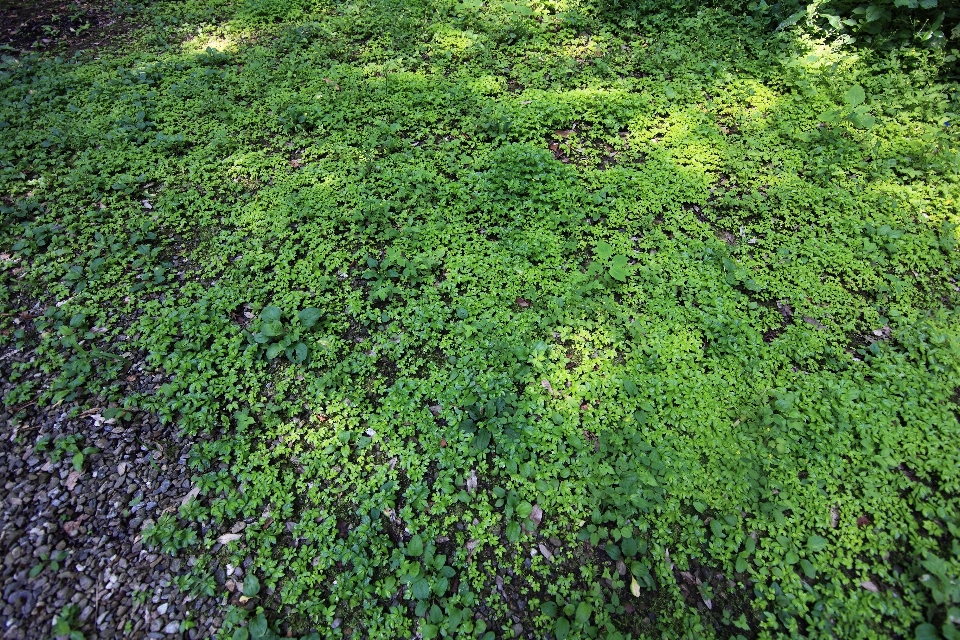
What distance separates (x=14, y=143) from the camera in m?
4.82

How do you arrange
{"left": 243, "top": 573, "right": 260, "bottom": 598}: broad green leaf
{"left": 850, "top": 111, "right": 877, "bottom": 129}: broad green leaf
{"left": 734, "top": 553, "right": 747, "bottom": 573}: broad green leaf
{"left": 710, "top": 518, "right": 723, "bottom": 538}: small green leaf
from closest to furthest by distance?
1. {"left": 243, "top": 573, "right": 260, "bottom": 598}: broad green leaf
2. {"left": 734, "top": 553, "right": 747, "bottom": 573}: broad green leaf
3. {"left": 710, "top": 518, "right": 723, "bottom": 538}: small green leaf
4. {"left": 850, "top": 111, "right": 877, "bottom": 129}: broad green leaf

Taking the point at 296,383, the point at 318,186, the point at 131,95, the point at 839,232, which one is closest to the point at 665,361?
the point at 839,232

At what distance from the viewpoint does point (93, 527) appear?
110 inches

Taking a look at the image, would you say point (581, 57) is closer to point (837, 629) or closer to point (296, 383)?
point (296, 383)

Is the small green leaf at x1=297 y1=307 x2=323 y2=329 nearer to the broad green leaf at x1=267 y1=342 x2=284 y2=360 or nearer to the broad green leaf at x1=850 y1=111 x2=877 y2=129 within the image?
the broad green leaf at x1=267 y1=342 x2=284 y2=360

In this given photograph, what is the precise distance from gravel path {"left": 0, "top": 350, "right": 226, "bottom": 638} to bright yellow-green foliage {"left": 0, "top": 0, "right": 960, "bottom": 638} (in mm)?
147

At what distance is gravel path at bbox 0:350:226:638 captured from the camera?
99.5 inches

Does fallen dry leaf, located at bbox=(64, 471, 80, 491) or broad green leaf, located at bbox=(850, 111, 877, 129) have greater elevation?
broad green leaf, located at bbox=(850, 111, 877, 129)

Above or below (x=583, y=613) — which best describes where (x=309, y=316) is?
above

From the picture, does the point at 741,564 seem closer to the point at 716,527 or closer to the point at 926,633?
the point at 716,527

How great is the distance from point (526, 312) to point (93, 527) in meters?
2.86

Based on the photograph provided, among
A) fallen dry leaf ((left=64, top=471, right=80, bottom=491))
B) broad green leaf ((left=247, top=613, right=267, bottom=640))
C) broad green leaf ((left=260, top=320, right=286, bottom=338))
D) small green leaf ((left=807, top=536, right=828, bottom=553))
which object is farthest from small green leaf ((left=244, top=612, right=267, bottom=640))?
small green leaf ((left=807, top=536, right=828, bottom=553))

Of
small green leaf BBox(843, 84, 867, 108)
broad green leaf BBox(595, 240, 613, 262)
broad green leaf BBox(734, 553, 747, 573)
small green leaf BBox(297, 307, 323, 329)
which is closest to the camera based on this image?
broad green leaf BBox(734, 553, 747, 573)

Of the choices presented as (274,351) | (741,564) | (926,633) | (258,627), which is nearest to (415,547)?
(258,627)
